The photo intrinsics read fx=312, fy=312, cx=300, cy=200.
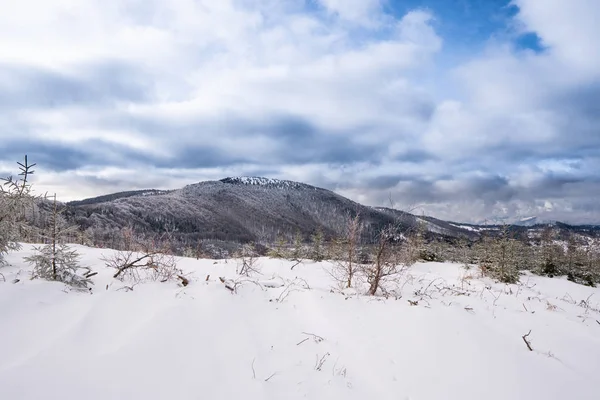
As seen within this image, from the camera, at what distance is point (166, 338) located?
4227 mm

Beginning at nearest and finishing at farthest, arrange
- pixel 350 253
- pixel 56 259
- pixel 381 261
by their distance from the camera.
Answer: pixel 56 259 < pixel 381 261 < pixel 350 253

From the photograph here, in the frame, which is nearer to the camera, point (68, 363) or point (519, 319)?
point (68, 363)

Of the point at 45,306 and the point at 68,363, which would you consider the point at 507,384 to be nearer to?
the point at 68,363

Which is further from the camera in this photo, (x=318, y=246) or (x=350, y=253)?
(x=318, y=246)

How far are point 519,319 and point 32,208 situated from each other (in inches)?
396

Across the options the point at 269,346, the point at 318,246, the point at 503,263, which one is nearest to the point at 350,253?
the point at 269,346

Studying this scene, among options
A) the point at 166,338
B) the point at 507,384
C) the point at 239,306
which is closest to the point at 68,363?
the point at 166,338

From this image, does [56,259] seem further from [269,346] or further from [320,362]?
[320,362]

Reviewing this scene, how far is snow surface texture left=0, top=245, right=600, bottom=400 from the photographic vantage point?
136 inches

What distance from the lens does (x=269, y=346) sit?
14.9 ft

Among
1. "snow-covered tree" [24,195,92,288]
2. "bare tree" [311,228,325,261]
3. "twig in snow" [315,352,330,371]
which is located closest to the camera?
"twig in snow" [315,352,330,371]

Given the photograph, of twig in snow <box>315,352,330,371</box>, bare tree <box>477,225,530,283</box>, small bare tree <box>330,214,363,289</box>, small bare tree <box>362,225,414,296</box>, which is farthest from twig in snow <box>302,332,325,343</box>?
bare tree <box>477,225,530,283</box>

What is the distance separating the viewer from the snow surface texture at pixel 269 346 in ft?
11.3

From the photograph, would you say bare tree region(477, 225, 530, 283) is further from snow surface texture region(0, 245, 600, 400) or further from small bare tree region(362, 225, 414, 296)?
small bare tree region(362, 225, 414, 296)
